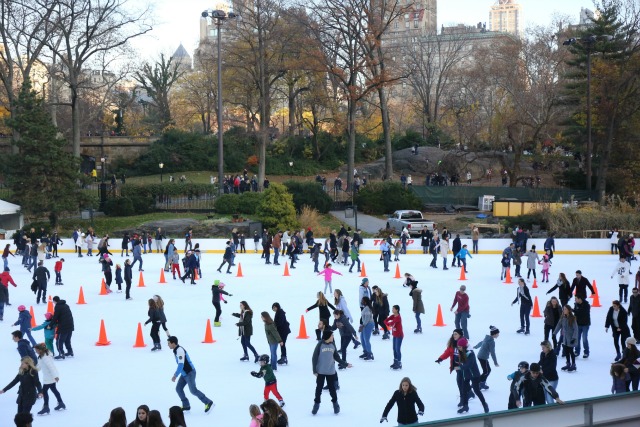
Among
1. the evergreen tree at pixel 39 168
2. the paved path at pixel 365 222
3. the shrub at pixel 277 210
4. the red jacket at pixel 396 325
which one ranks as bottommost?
the red jacket at pixel 396 325

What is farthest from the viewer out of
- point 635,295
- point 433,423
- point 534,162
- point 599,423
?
point 534,162

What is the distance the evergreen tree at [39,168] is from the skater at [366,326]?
26314 mm

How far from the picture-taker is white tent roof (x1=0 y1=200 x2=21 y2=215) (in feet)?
119

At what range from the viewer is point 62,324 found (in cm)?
1405

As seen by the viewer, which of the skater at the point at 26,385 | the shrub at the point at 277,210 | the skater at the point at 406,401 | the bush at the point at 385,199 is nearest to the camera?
the skater at the point at 406,401

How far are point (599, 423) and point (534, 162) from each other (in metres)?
46.7

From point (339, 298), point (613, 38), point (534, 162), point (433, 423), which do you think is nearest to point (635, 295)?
point (339, 298)

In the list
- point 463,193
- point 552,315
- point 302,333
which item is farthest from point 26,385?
point 463,193

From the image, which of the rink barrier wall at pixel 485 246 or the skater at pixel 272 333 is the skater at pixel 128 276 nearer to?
the skater at pixel 272 333

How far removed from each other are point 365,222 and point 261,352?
85.8 feet

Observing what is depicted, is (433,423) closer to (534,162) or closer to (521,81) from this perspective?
(534,162)

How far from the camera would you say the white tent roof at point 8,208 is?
119 feet

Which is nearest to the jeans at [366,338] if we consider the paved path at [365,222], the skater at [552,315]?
the skater at [552,315]

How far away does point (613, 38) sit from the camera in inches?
1826
